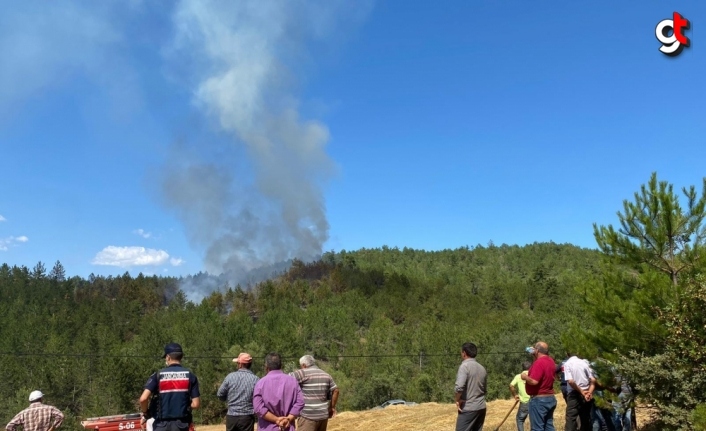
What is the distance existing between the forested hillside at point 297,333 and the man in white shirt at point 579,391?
3.97 m

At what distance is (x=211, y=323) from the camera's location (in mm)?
81125

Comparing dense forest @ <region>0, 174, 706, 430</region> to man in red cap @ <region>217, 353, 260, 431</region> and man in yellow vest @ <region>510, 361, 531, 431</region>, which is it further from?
man in red cap @ <region>217, 353, 260, 431</region>

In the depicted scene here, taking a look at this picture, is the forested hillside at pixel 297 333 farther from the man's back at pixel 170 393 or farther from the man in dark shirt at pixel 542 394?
the man's back at pixel 170 393

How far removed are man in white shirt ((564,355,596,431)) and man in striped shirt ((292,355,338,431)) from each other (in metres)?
4.28

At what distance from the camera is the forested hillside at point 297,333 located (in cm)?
5591

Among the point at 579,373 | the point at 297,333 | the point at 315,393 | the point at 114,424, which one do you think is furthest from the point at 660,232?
the point at 297,333

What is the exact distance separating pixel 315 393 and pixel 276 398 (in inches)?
35.6

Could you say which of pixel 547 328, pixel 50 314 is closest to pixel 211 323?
pixel 50 314

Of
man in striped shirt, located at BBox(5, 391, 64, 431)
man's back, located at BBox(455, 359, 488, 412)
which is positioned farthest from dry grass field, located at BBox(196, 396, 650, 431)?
man in striped shirt, located at BBox(5, 391, 64, 431)

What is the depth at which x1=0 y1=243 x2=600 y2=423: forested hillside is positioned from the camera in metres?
55.9

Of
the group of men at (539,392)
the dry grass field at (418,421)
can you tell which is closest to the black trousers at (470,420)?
the group of men at (539,392)

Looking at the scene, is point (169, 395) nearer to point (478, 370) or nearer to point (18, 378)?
point (478, 370)

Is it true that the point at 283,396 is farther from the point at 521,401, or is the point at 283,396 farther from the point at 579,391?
the point at 521,401

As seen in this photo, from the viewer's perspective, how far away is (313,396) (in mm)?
6777
